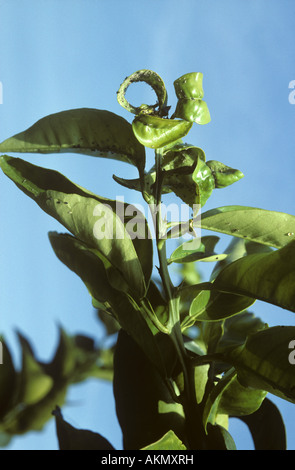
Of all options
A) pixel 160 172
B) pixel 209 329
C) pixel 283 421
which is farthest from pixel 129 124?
pixel 283 421

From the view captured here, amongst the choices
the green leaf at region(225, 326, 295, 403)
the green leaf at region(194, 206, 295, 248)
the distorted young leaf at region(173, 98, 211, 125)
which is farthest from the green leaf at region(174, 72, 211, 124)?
the green leaf at region(225, 326, 295, 403)

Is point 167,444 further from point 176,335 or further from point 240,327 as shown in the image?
point 240,327

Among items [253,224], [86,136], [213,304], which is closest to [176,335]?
[213,304]

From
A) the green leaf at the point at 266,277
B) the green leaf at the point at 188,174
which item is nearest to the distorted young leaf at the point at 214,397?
the green leaf at the point at 266,277

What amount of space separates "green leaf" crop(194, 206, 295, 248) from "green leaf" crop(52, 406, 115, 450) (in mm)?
288

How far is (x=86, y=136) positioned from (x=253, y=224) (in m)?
0.24

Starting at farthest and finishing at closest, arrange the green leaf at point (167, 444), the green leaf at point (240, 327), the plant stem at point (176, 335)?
the green leaf at point (240, 327) → the plant stem at point (176, 335) → the green leaf at point (167, 444)

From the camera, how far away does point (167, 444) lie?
1.49ft

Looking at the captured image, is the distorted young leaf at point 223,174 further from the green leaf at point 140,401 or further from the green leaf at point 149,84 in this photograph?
the green leaf at point 140,401

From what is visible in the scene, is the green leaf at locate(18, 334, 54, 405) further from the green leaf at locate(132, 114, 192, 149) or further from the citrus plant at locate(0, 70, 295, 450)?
the green leaf at locate(132, 114, 192, 149)

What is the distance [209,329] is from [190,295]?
90 mm

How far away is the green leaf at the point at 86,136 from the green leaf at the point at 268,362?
261mm

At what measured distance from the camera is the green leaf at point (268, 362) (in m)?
0.46
